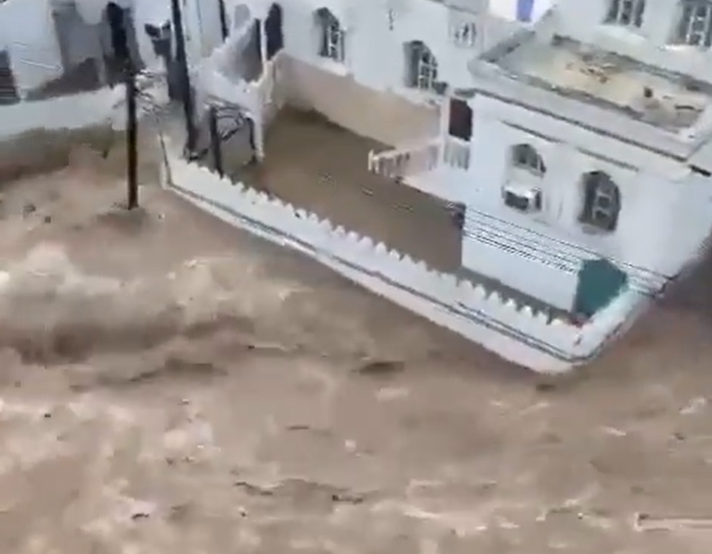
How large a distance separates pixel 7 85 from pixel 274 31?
1.30 m

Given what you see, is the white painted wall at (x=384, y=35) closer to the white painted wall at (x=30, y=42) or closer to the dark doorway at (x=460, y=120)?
the dark doorway at (x=460, y=120)

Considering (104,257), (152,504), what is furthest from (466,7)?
(152,504)

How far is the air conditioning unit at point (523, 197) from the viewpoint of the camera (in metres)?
4.27

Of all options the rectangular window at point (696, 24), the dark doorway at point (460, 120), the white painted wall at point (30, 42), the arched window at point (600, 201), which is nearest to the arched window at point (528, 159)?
the arched window at point (600, 201)

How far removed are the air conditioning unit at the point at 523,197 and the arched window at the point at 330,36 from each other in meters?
1.02

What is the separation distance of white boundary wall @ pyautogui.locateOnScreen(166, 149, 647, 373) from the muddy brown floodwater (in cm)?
6

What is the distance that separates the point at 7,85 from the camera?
545 centimetres

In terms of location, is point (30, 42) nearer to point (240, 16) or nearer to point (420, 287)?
point (240, 16)

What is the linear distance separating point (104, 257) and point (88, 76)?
124 centimetres

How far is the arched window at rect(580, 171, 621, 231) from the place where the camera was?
414 cm

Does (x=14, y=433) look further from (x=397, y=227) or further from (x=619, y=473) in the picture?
(x=619, y=473)

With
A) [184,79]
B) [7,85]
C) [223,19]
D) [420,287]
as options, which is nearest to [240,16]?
[223,19]

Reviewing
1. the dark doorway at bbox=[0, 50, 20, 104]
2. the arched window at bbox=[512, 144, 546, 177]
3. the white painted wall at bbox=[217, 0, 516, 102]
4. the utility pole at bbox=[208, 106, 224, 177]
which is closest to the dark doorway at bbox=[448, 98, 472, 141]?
the white painted wall at bbox=[217, 0, 516, 102]

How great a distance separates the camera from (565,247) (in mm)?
4332
